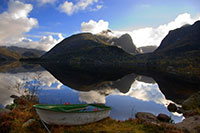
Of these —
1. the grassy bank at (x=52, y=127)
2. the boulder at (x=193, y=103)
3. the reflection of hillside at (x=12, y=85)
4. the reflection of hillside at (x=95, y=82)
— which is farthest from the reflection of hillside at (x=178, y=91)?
the reflection of hillside at (x=12, y=85)

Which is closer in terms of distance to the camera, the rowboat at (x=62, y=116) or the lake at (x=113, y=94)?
the rowboat at (x=62, y=116)

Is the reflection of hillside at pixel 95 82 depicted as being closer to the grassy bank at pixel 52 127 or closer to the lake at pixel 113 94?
the lake at pixel 113 94

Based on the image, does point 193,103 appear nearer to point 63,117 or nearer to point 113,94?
point 113,94

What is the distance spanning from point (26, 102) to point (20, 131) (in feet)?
32.8

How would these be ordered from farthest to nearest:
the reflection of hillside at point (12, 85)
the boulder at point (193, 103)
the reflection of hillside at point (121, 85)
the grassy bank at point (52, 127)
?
the reflection of hillside at point (121, 85) → the reflection of hillside at point (12, 85) → the boulder at point (193, 103) → the grassy bank at point (52, 127)

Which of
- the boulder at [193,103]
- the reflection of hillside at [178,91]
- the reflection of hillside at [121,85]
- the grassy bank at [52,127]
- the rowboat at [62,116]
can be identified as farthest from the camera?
the reflection of hillside at [121,85]

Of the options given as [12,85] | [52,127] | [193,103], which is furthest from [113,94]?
[12,85]

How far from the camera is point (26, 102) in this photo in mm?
20156

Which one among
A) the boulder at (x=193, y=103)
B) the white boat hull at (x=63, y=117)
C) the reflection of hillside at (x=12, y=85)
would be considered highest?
the reflection of hillside at (x=12, y=85)

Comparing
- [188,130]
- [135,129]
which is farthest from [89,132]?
[188,130]

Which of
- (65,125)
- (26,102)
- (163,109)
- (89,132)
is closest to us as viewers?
(89,132)

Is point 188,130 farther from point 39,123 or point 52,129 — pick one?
point 39,123

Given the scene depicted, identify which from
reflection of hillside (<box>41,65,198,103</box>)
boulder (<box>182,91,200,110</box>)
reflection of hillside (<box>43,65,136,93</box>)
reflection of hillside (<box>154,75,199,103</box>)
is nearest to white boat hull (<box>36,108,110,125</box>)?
boulder (<box>182,91,200,110</box>)

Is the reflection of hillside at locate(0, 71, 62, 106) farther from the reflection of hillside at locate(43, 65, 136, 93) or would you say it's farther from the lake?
the reflection of hillside at locate(43, 65, 136, 93)
